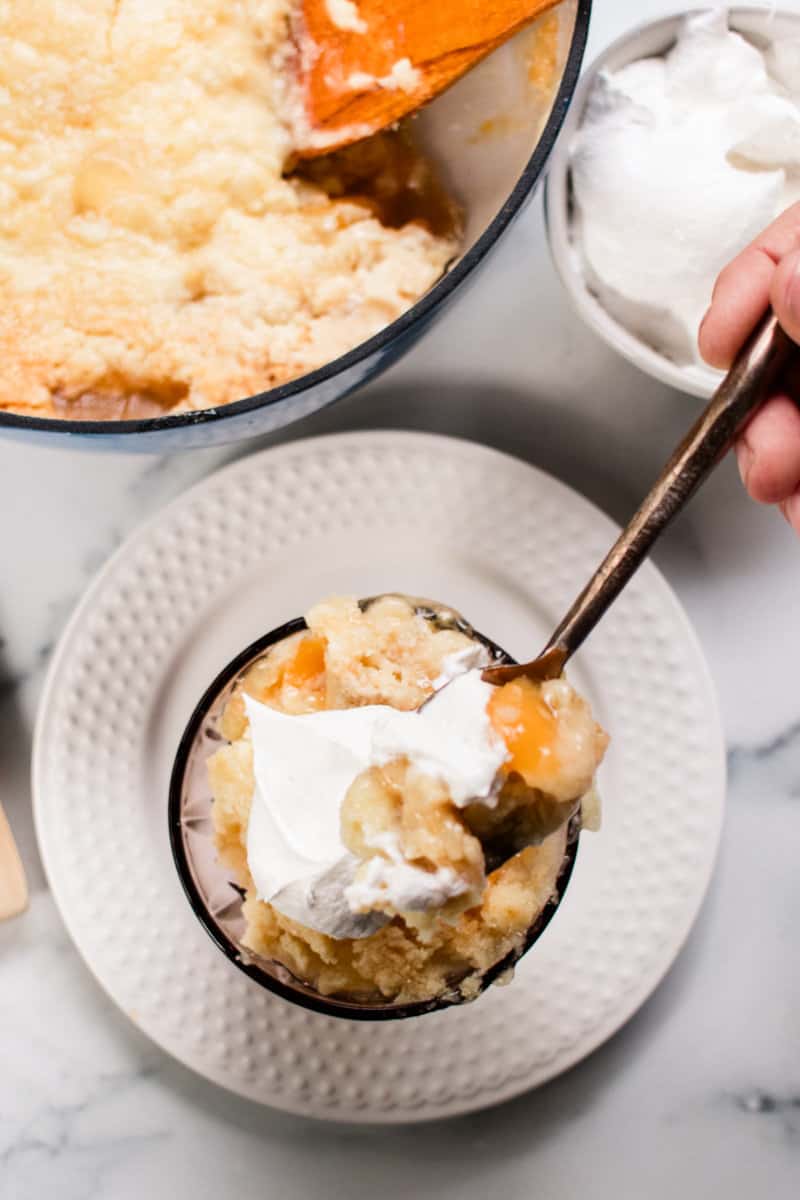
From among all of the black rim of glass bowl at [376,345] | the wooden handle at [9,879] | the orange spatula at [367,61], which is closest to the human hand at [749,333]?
the black rim of glass bowl at [376,345]

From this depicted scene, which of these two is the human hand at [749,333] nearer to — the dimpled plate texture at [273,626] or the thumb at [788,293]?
the thumb at [788,293]

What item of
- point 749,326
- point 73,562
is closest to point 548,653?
point 749,326

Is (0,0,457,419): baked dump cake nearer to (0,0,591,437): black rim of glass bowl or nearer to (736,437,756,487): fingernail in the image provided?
(0,0,591,437): black rim of glass bowl

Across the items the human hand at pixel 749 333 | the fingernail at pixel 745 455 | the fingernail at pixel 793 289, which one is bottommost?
the fingernail at pixel 745 455

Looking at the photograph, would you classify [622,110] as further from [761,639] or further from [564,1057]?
[564,1057]

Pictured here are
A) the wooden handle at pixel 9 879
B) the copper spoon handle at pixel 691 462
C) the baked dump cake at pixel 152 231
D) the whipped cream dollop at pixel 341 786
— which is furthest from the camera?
the wooden handle at pixel 9 879

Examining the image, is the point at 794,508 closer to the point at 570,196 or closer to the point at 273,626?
the point at 570,196
